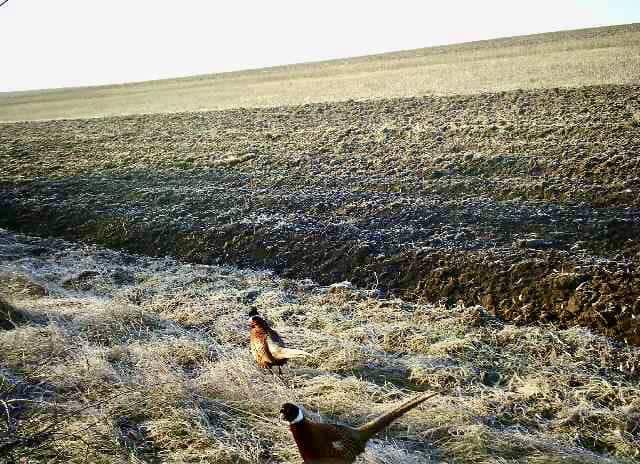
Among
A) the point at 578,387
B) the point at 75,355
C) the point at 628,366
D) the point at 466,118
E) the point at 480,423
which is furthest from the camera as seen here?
the point at 466,118

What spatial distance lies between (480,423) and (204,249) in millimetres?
6729

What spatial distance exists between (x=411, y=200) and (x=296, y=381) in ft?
Result: 19.8

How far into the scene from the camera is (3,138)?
2927cm

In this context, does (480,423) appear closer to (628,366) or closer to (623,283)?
(628,366)

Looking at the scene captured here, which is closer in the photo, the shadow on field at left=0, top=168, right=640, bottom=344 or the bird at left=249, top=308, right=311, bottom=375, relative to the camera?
the bird at left=249, top=308, right=311, bottom=375

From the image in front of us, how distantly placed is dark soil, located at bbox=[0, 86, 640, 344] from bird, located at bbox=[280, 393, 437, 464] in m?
3.47

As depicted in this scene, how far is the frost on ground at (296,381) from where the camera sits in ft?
12.7

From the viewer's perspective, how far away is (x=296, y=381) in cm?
488

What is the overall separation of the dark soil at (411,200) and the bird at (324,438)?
3473 millimetres

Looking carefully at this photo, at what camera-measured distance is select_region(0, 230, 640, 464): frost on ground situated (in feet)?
12.7

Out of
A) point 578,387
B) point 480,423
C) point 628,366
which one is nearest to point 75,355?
point 480,423

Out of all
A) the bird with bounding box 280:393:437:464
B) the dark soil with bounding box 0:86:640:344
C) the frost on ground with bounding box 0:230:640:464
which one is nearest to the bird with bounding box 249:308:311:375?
the frost on ground with bounding box 0:230:640:464

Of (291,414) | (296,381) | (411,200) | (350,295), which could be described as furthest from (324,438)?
(411,200)

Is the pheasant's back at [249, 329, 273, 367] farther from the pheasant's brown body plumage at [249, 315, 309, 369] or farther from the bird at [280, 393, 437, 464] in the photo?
the bird at [280, 393, 437, 464]
